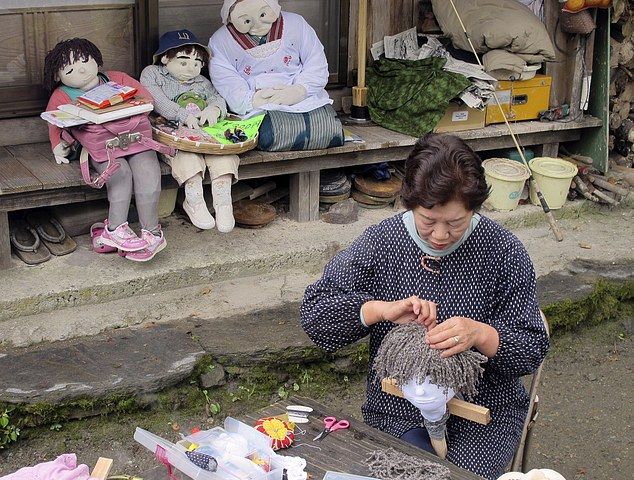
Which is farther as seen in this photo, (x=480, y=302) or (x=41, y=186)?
(x=41, y=186)

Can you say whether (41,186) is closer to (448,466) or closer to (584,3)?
(448,466)

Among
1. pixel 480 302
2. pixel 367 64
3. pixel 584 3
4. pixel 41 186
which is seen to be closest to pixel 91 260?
pixel 41 186

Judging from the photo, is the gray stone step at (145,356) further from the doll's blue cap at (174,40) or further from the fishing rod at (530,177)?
the fishing rod at (530,177)

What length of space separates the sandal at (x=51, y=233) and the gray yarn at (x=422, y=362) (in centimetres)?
312

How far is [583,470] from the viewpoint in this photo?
15.1 feet

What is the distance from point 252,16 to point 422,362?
3.62 m

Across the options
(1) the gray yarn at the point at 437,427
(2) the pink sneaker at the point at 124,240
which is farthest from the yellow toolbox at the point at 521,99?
(1) the gray yarn at the point at 437,427

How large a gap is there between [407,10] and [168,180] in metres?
2.36

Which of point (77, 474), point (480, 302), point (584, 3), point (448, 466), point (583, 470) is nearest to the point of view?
point (77, 474)

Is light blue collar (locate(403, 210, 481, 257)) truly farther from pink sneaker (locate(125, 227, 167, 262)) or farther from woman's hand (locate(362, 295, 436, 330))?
pink sneaker (locate(125, 227, 167, 262))

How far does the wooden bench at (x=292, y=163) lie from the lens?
17.2ft

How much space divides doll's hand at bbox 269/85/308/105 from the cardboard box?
3.50ft

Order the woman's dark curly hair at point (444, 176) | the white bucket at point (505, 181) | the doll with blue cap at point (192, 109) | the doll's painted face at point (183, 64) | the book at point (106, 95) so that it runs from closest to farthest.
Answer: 1. the woman's dark curly hair at point (444, 176)
2. the book at point (106, 95)
3. the doll with blue cap at point (192, 109)
4. the doll's painted face at point (183, 64)
5. the white bucket at point (505, 181)

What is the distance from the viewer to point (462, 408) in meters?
2.99
